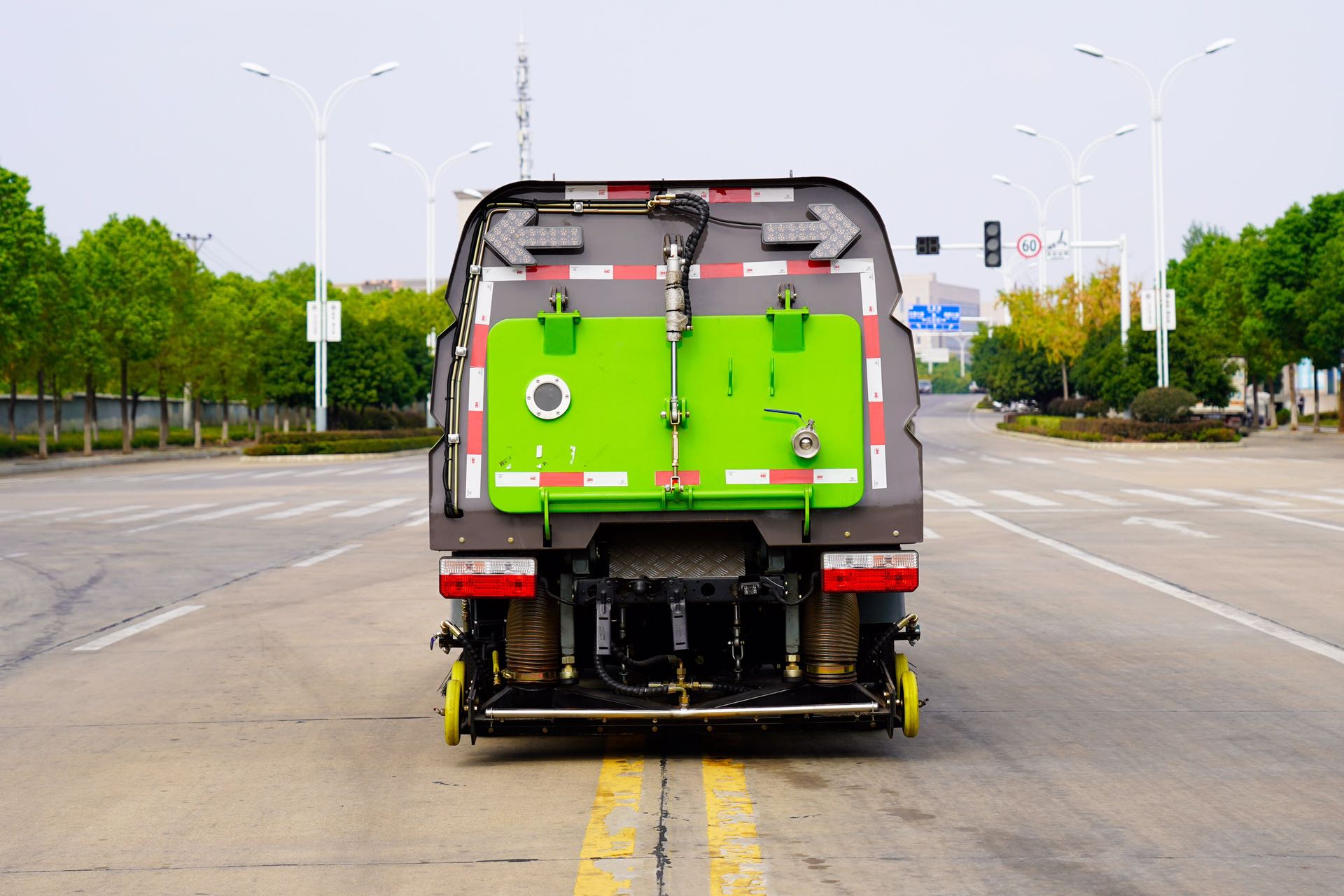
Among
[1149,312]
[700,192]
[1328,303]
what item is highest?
[1328,303]

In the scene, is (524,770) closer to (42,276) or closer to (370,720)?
(370,720)

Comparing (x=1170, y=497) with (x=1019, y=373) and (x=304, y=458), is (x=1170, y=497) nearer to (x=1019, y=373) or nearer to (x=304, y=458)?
(x=304, y=458)

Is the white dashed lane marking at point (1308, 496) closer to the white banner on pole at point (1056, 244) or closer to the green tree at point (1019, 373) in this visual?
the white banner on pole at point (1056, 244)

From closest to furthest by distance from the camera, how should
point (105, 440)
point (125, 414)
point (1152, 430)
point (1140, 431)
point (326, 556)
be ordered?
point (326, 556) → point (1152, 430) → point (1140, 431) → point (125, 414) → point (105, 440)

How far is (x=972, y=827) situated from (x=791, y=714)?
3.85ft

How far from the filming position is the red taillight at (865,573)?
7.02 meters

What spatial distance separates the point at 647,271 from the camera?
7266 mm

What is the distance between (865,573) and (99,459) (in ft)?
171

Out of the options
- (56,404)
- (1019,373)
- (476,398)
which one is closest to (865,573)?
(476,398)

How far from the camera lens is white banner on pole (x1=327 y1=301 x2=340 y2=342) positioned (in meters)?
55.5

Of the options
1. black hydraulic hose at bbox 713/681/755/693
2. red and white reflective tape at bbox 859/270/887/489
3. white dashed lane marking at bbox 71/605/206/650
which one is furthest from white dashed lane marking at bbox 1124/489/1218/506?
black hydraulic hose at bbox 713/681/755/693

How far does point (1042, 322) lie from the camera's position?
72250 millimetres

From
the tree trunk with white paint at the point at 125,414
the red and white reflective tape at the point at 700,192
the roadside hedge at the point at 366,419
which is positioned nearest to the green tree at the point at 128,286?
the tree trunk with white paint at the point at 125,414

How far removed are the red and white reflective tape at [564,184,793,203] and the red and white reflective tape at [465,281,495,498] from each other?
2.38 feet
